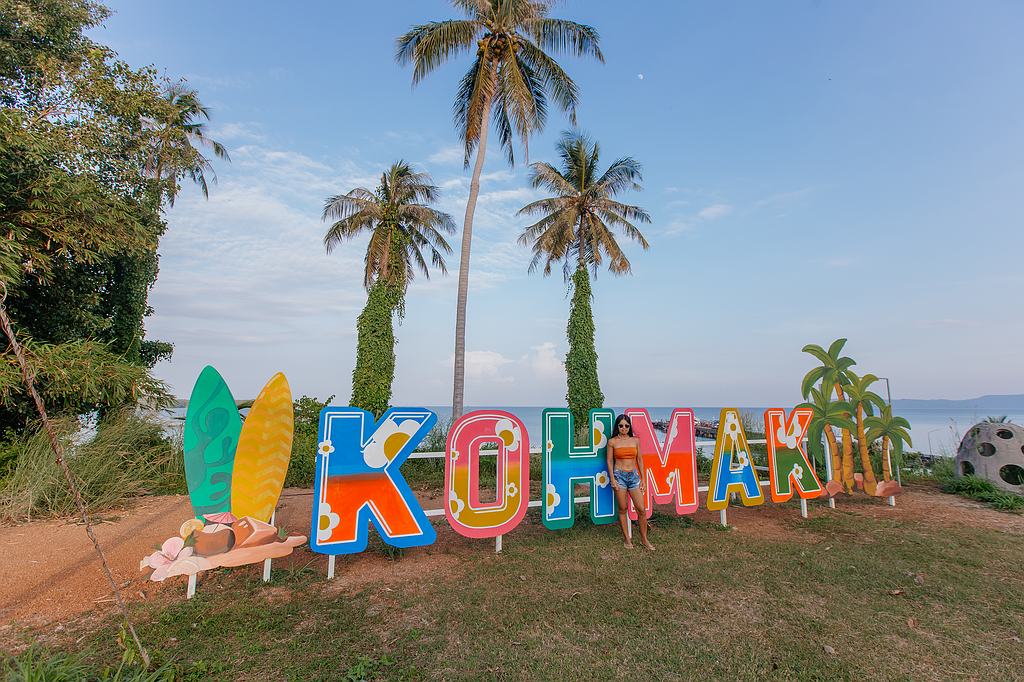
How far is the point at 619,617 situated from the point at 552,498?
87.6 inches

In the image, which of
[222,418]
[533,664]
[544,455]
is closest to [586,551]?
[544,455]

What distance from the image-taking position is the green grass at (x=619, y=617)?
3.75 m

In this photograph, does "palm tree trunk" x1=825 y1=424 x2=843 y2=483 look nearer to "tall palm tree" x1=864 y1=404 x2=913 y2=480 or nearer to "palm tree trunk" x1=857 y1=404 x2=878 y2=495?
"palm tree trunk" x1=857 y1=404 x2=878 y2=495

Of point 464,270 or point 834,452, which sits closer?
point 834,452

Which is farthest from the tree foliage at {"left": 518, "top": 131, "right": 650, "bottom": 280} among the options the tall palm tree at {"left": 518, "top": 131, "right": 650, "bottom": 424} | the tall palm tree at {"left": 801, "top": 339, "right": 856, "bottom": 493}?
the tall palm tree at {"left": 801, "top": 339, "right": 856, "bottom": 493}

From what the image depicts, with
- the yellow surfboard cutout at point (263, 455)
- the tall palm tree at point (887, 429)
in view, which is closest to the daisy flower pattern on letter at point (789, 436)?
the tall palm tree at point (887, 429)

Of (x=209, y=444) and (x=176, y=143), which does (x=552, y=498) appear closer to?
(x=209, y=444)

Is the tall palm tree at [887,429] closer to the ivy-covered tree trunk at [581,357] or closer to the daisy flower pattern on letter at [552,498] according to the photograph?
the daisy flower pattern on letter at [552,498]

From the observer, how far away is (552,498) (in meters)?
6.72

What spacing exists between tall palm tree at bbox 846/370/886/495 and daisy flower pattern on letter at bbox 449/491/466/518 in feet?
25.7

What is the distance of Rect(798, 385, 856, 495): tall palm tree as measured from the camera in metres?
9.03

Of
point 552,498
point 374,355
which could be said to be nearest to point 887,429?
point 552,498

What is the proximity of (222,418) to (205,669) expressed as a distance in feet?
8.56

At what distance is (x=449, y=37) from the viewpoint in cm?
1475
